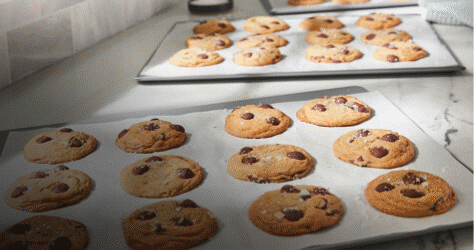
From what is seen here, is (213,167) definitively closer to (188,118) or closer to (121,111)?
(188,118)

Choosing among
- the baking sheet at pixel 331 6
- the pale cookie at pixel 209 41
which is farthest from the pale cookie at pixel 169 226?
the baking sheet at pixel 331 6

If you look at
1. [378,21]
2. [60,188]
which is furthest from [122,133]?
[378,21]

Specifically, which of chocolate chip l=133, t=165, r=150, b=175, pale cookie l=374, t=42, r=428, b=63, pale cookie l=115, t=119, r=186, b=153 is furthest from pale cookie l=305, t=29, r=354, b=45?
chocolate chip l=133, t=165, r=150, b=175

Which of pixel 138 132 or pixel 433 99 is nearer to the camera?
pixel 138 132

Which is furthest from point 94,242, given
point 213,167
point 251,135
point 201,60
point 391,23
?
point 391,23

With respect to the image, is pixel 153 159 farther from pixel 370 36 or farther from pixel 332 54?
pixel 370 36

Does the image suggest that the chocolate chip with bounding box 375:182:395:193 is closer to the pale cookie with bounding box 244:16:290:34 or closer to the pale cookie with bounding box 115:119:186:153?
the pale cookie with bounding box 115:119:186:153
